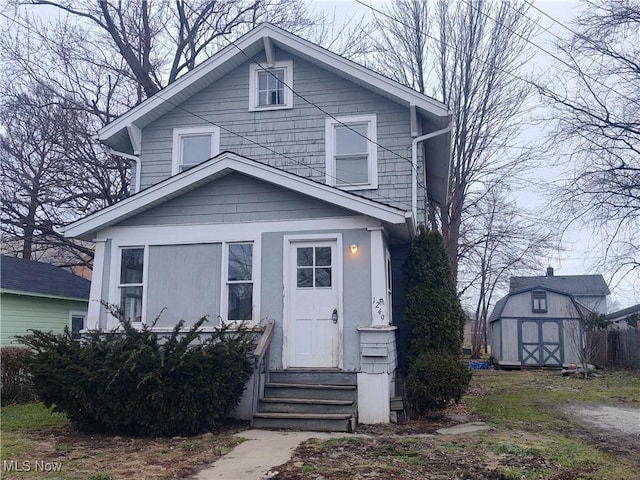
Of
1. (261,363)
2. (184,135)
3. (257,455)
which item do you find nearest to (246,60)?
(184,135)

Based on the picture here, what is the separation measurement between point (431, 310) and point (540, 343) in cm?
1444

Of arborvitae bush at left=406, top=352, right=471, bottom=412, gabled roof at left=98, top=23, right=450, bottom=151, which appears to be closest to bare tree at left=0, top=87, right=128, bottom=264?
gabled roof at left=98, top=23, right=450, bottom=151

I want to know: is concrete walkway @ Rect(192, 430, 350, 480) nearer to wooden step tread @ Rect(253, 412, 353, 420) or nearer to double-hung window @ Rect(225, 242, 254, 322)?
wooden step tread @ Rect(253, 412, 353, 420)

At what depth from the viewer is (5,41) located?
18875 mm

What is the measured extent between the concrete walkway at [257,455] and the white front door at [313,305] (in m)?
1.60

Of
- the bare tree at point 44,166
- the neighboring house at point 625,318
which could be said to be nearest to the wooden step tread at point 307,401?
the bare tree at point 44,166

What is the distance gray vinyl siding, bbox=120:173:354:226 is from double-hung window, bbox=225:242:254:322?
54 centimetres

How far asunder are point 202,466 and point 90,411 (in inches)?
101

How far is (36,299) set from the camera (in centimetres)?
1573

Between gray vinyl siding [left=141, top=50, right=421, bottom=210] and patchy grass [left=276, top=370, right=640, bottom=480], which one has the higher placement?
gray vinyl siding [left=141, top=50, right=421, bottom=210]

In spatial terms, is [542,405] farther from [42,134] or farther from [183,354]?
[42,134]

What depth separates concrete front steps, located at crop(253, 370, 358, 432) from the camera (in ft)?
27.1

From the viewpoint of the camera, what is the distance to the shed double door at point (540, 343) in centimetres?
2286

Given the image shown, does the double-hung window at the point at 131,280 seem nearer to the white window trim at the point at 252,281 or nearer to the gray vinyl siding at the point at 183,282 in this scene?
the gray vinyl siding at the point at 183,282
